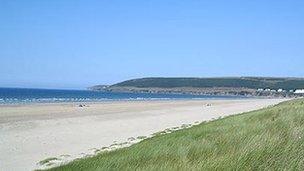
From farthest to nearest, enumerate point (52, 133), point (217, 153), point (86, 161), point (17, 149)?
point (52, 133) → point (17, 149) → point (86, 161) → point (217, 153)

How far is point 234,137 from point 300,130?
3.58 feet

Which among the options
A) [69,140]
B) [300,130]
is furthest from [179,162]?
[69,140]

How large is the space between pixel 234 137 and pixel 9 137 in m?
15.0

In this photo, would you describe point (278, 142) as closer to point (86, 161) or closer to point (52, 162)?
point (86, 161)

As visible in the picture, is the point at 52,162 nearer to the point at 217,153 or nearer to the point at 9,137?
the point at 217,153

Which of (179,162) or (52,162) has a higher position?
(179,162)

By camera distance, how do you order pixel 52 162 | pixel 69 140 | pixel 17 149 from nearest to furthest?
pixel 52 162
pixel 17 149
pixel 69 140

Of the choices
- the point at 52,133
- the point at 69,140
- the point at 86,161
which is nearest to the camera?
the point at 86,161

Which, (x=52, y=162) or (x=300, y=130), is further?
(x=52, y=162)

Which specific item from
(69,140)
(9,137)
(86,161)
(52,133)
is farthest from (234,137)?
(52,133)

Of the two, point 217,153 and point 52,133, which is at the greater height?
point 217,153

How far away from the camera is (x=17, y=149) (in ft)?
53.6

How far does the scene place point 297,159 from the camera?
530 centimetres

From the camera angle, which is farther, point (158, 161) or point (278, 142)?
point (158, 161)
